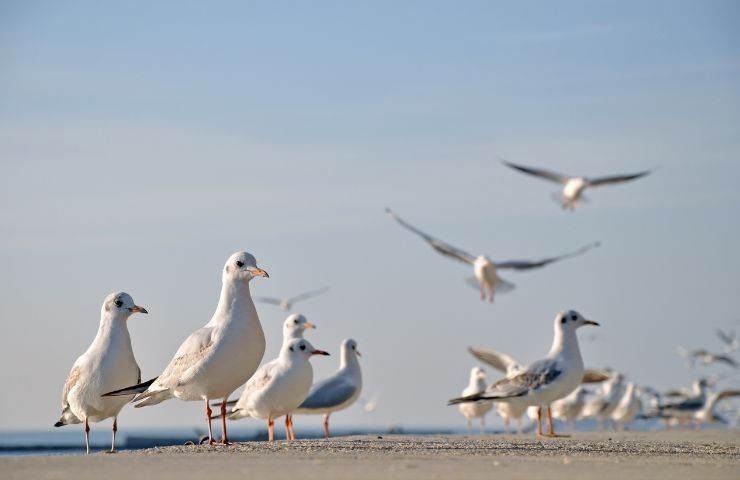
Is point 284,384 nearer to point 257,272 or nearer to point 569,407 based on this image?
point 257,272

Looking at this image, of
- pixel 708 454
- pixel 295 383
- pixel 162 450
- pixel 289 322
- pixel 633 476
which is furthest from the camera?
pixel 289 322

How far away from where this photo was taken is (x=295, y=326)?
17.7m

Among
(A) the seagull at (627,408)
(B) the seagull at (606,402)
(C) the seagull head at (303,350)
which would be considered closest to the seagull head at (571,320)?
(C) the seagull head at (303,350)

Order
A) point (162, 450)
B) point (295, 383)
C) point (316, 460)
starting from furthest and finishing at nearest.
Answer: point (295, 383), point (162, 450), point (316, 460)

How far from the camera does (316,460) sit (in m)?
9.55

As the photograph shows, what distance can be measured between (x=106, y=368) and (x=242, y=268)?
5.17 feet

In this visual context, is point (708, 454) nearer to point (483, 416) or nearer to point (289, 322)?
point (289, 322)

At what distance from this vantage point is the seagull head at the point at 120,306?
12320 millimetres

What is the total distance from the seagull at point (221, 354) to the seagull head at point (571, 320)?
23.3 ft

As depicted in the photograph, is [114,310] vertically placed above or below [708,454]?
above

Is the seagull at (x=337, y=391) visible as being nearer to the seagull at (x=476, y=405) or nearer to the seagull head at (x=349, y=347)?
the seagull head at (x=349, y=347)

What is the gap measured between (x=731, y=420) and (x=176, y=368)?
118 ft

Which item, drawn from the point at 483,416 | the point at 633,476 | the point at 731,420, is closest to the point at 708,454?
the point at 633,476

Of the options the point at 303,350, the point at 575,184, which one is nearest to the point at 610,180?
the point at 575,184
